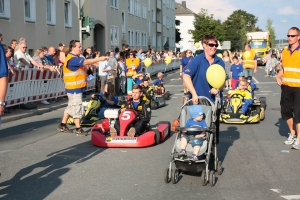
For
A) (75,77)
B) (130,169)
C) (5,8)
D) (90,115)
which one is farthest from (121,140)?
(5,8)

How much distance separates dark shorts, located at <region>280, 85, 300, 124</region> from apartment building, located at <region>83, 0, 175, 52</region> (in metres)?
29.0

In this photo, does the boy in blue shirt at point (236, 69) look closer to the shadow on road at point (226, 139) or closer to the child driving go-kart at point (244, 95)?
the child driving go-kart at point (244, 95)

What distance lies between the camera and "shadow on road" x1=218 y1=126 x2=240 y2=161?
886 centimetres

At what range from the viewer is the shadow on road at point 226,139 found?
8859 mm

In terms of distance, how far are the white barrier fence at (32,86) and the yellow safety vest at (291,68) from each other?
845 centimetres

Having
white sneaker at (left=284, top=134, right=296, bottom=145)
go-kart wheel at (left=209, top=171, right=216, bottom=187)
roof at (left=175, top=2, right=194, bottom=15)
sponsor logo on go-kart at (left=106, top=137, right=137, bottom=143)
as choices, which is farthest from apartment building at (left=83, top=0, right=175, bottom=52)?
roof at (left=175, top=2, right=194, bottom=15)

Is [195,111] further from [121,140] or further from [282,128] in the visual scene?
[282,128]

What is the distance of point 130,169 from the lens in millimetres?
7594

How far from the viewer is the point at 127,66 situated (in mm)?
20172

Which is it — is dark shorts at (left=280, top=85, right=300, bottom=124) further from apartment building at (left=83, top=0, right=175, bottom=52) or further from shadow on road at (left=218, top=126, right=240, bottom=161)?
apartment building at (left=83, top=0, right=175, bottom=52)

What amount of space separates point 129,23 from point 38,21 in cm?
2618

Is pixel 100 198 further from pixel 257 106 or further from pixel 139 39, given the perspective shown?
pixel 139 39

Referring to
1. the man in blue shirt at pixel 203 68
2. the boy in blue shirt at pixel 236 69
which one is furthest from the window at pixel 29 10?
the man in blue shirt at pixel 203 68

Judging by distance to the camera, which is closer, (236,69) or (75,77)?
(75,77)
